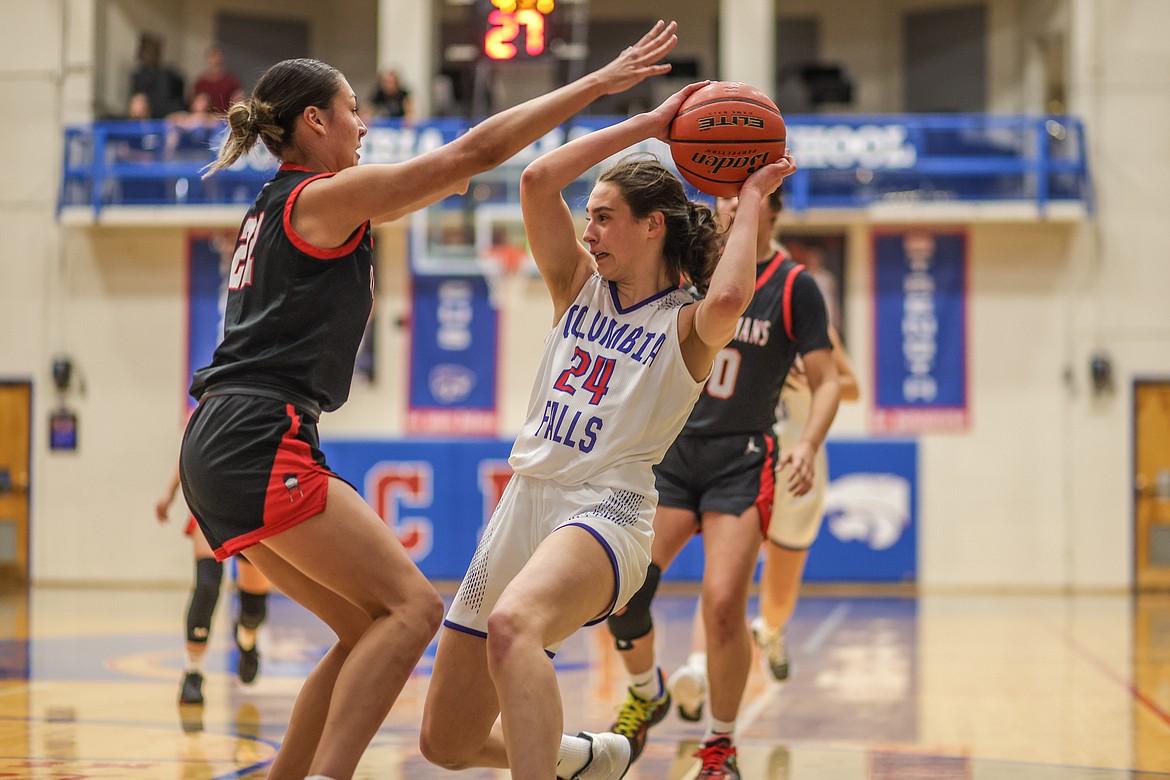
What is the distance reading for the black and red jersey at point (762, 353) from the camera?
4.91 m

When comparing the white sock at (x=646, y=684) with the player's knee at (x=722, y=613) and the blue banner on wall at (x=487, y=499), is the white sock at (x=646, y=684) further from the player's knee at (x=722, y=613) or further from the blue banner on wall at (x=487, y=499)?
the blue banner on wall at (x=487, y=499)

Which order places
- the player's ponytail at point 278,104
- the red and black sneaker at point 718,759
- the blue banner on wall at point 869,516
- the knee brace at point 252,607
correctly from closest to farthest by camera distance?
the player's ponytail at point 278,104, the red and black sneaker at point 718,759, the knee brace at point 252,607, the blue banner on wall at point 869,516

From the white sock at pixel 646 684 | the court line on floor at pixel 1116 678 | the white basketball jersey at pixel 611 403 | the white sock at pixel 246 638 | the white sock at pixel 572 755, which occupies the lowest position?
the court line on floor at pixel 1116 678

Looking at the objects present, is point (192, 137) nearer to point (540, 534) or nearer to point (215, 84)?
point (215, 84)

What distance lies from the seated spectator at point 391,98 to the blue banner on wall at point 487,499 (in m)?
3.39

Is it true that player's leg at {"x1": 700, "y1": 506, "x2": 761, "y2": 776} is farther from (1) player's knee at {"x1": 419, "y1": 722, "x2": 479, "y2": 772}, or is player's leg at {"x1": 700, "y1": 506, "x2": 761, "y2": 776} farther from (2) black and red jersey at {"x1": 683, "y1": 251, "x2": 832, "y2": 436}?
(1) player's knee at {"x1": 419, "y1": 722, "x2": 479, "y2": 772}

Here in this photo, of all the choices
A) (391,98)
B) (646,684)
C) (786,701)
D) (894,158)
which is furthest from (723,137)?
(391,98)

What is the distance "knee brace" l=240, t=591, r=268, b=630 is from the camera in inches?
243

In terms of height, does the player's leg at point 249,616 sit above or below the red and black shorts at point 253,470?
below

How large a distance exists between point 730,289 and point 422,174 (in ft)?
2.69

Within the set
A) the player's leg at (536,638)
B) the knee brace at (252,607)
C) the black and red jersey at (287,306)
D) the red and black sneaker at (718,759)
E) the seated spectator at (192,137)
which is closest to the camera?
the player's leg at (536,638)

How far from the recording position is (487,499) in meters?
13.1

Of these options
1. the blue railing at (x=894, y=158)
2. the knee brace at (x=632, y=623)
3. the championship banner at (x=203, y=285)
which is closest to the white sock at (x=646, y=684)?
the knee brace at (x=632, y=623)

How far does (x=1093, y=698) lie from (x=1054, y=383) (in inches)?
301
